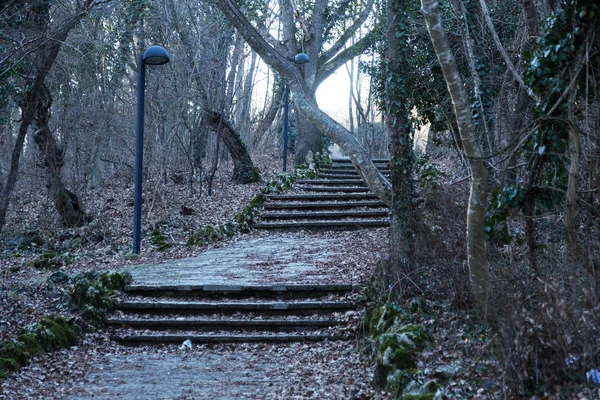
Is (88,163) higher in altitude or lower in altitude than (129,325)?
higher

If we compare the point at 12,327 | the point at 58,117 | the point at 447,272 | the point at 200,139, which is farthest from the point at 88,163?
the point at 447,272

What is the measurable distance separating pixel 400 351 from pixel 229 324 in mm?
3152

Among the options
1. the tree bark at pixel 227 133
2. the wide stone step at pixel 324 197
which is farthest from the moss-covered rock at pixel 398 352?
the tree bark at pixel 227 133

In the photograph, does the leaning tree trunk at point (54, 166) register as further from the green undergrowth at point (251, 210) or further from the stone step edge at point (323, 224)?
the stone step edge at point (323, 224)

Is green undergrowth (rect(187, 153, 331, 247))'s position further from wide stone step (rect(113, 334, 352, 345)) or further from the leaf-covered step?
wide stone step (rect(113, 334, 352, 345))

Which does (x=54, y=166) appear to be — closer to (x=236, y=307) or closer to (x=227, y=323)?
(x=236, y=307)

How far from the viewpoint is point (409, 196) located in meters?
8.07

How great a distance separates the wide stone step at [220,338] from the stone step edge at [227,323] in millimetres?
269

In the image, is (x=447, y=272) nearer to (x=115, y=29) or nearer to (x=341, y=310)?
(x=341, y=310)

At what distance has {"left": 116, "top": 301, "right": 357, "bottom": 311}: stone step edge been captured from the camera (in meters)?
8.46

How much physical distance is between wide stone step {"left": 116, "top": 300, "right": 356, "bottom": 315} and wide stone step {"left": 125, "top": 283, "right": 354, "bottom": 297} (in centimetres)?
26

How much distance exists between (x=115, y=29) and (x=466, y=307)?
1461 cm

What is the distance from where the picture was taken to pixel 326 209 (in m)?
15.7

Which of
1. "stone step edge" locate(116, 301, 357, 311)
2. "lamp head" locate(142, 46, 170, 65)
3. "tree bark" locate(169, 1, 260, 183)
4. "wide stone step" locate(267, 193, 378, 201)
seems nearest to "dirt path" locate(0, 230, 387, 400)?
"stone step edge" locate(116, 301, 357, 311)
